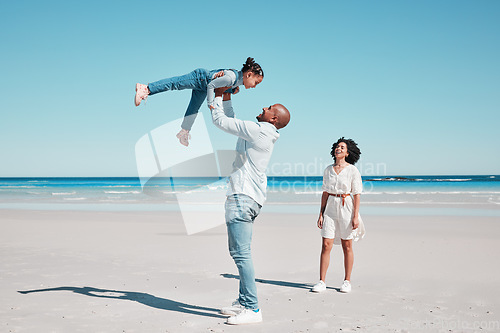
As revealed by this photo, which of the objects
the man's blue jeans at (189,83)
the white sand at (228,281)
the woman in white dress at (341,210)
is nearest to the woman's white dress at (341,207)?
the woman in white dress at (341,210)

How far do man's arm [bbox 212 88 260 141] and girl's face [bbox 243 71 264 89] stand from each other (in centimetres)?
19

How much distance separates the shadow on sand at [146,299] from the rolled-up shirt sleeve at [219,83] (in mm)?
1933

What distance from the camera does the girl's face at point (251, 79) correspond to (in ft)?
10.4

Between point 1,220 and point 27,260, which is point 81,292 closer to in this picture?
point 27,260

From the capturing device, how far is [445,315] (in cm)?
377

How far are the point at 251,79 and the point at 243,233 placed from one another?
4.03 ft

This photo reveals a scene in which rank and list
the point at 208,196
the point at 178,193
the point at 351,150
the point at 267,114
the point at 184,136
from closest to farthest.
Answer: the point at 267,114, the point at 184,136, the point at 351,150, the point at 208,196, the point at 178,193

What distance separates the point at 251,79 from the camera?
125 inches

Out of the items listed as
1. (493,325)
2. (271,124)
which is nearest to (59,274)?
(271,124)

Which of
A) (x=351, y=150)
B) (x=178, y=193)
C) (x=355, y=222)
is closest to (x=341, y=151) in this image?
(x=351, y=150)

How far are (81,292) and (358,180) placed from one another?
3.23 meters

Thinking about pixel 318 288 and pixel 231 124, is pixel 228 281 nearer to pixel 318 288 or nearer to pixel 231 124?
pixel 318 288

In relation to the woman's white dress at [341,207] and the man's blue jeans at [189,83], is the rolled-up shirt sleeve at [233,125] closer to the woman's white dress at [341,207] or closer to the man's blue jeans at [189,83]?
the man's blue jeans at [189,83]

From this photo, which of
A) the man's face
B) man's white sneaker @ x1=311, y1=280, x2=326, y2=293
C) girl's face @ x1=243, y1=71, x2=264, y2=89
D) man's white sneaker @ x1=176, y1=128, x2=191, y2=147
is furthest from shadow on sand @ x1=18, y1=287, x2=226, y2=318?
girl's face @ x1=243, y1=71, x2=264, y2=89
